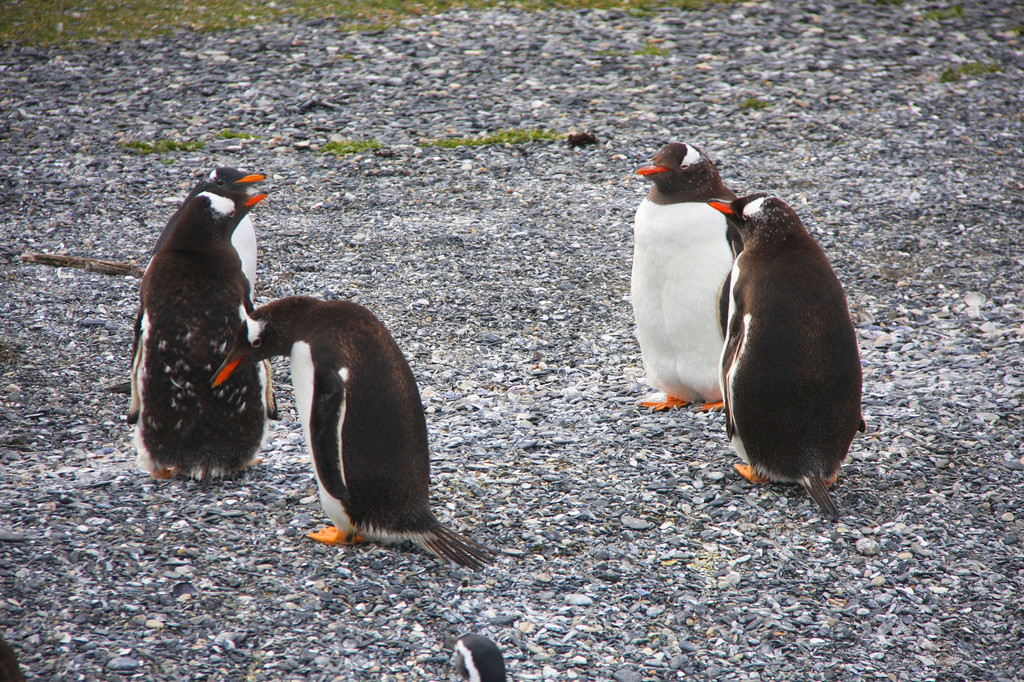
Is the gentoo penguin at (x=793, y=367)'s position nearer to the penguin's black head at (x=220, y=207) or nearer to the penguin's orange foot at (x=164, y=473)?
the penguin's black head at (x=220, y=207)

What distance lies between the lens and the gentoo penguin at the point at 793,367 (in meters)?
3.98

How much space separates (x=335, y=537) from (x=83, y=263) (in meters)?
3.48

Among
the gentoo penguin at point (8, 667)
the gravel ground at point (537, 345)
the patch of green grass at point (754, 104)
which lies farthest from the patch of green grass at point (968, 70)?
the gentoo penguin at point (8, 667)

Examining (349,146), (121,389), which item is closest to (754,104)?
(349,146)

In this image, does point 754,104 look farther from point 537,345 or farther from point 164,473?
point 164,473

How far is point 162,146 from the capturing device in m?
7.84

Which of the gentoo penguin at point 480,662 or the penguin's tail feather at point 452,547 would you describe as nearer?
the gentoo penguin at point 480,662

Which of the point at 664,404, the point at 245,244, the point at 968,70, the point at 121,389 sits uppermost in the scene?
the point at 245,244

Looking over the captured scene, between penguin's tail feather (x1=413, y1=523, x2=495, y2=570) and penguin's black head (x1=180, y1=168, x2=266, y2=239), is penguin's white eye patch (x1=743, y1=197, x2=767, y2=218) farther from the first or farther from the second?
penguin's black head (x1=180, y1=168, x2=266, y2=239)

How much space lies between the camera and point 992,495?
13.2 ft

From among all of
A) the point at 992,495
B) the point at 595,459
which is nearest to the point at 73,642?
the point at 595,459

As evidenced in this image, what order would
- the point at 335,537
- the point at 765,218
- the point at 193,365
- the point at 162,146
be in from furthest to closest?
the point at 162,146, the point at 765,218, the point at 193,365, the point at 335,537

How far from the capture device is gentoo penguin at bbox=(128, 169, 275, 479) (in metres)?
3.91

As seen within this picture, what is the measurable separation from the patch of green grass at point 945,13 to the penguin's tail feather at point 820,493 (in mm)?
7866
